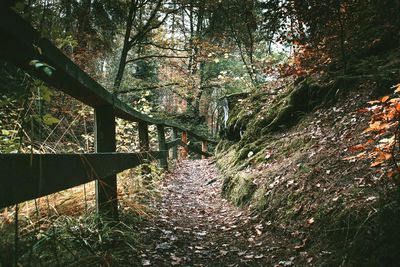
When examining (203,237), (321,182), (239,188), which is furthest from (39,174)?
(239,188)

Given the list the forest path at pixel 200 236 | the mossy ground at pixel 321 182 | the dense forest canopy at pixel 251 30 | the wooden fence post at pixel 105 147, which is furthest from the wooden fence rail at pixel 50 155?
the mossy ground at pixel 321 182

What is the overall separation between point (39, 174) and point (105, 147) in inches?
71.0

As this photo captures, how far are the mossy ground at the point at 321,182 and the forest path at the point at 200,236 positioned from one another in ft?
0.87

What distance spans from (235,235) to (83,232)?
6.33 feet

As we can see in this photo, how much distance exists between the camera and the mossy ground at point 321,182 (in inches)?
107

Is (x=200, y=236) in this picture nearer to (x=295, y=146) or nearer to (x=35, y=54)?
(x=295, y=146)

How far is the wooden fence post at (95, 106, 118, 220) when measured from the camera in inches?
138

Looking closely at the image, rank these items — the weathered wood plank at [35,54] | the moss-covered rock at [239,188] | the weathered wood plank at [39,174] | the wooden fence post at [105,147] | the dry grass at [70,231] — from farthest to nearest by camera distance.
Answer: the moss-covered rock at [239,188] < the wooden fence post at [105,147] < the dry grass at [70,231] < the weathered wood plank at [35,54] < the weathered wood plank at [39,174]

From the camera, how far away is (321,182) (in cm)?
411

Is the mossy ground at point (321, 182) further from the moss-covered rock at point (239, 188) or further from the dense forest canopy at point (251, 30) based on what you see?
the dense forest canopy at point (251, 30)

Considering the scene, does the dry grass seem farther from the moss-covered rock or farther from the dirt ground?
the moss-covered rock

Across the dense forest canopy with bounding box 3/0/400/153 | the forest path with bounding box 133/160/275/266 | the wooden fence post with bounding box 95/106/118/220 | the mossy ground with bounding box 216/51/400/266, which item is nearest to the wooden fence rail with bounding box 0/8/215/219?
the wooden fence post with bounding box 95/106/118/220

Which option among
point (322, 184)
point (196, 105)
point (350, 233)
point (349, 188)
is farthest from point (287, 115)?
point (196, 105)

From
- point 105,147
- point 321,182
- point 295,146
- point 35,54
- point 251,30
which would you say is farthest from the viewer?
point 251,30
